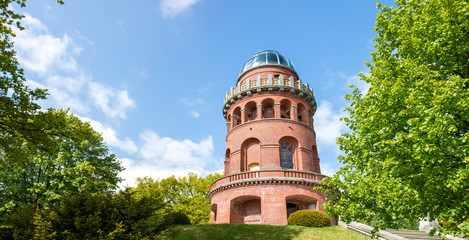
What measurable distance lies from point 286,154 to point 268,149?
1878 millimetres

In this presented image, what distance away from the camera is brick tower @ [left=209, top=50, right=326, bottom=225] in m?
20.9

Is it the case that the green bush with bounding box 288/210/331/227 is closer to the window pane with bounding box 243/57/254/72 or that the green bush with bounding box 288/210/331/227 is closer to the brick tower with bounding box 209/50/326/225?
the brick tower with bounding box 209/50/326/225

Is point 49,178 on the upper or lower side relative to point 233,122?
lower

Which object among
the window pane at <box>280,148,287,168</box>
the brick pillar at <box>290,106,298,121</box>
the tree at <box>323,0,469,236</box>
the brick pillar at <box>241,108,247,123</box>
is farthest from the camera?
the brick pillar at <box>241,108,247,123</box>

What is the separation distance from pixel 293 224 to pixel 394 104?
426 inches

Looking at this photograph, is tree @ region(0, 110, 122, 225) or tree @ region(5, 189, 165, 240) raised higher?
tree @ region(0, 110, 122, 225)

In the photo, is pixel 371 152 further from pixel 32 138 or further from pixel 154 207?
pixel 32 138

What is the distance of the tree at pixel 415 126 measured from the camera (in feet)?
25.2

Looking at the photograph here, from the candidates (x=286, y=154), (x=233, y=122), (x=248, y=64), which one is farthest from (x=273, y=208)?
(x=248, y=64)

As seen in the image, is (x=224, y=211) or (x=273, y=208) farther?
(x=224, y=211)

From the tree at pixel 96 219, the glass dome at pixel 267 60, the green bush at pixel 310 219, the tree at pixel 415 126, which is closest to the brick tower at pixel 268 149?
the glass dome at pixel 267 60

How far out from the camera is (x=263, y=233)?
15383 millimetres

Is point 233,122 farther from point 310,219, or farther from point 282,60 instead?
point 310,219

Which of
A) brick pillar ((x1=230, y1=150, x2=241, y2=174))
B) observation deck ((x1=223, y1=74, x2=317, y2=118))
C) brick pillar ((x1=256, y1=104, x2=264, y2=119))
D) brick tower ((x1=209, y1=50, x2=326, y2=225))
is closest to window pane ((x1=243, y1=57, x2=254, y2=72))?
brick tower ((x1=209, y1=50, x2=326, y2=225))
